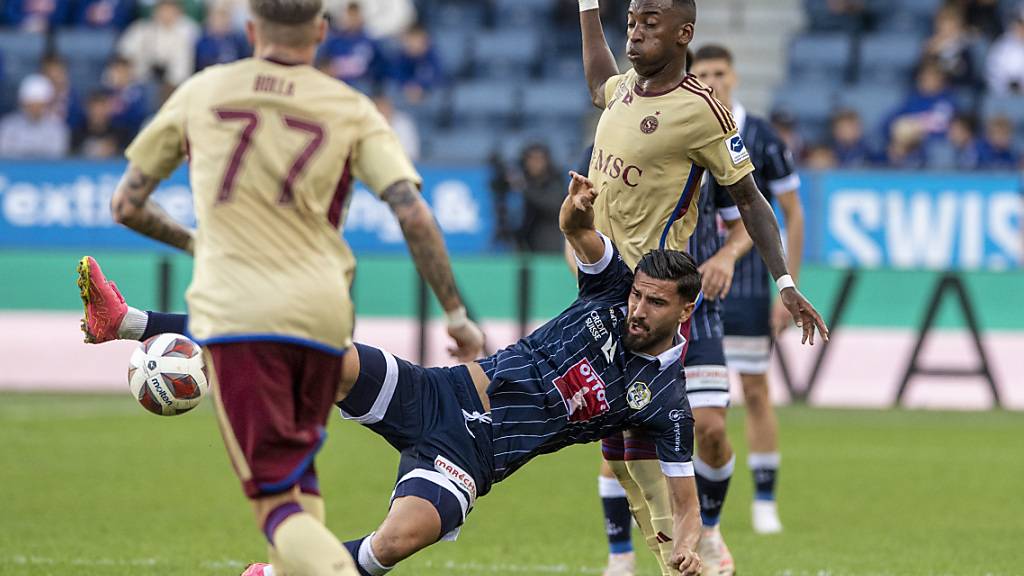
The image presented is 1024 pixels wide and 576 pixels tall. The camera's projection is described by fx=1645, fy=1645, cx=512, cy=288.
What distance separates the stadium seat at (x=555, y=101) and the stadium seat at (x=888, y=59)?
11.5ft

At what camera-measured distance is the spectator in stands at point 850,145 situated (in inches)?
678

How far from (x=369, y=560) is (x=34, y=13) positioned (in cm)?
1710

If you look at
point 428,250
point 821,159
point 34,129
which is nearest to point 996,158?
point 821,159

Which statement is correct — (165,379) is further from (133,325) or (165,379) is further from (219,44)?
(219,44)

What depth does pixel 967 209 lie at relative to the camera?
52.9ft

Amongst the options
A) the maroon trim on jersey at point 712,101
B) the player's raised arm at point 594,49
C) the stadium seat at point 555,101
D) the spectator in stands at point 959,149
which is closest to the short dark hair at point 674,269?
the maroon trim on jersey at point 712,101

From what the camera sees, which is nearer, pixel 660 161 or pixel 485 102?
pixel 660 161

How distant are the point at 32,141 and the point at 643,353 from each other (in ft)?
45.2

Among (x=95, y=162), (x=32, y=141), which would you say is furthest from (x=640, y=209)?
(x=32, y=141)

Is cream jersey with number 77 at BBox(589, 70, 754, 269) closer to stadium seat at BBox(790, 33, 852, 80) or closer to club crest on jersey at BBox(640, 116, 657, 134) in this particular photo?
club crest on jersey at BBox(640, 116, 657, 134)

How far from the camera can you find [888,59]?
20031 millimetres

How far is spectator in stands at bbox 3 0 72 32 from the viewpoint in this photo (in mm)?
21172

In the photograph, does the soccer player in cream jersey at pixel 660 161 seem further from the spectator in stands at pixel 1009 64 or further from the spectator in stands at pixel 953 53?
the spectator in stands at pixel 1009 64

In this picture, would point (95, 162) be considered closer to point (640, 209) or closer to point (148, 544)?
point (148, 544)
